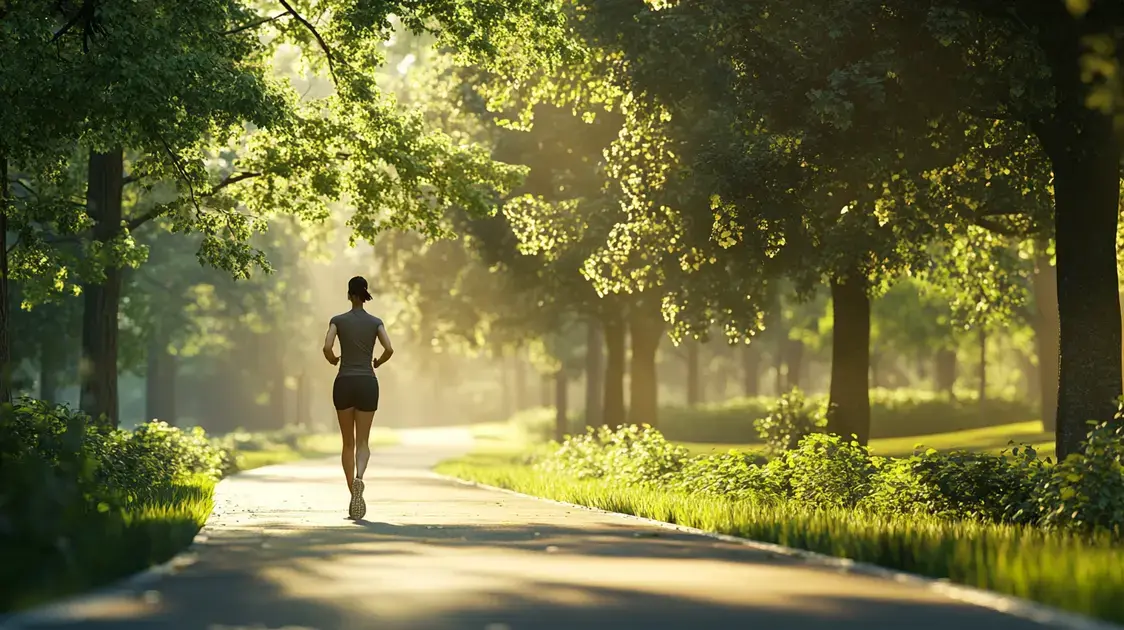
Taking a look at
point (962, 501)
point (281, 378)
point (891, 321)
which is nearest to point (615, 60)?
point (962, 501)

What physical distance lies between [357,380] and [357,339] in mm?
424

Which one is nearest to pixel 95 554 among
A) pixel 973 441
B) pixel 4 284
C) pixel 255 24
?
pixel 4 284

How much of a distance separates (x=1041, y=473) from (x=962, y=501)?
1425mm

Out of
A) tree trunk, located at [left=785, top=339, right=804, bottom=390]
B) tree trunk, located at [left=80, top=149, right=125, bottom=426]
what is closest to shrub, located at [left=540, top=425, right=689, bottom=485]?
tree trunk, located at [left=80, top=149, right=125, bottom=426]

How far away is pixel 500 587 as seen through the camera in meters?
9.89

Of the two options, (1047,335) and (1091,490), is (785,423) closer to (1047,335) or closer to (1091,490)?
(1047,335)

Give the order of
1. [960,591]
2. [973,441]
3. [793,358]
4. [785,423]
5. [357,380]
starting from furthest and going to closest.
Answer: [793,358]
[973,441]
[785,423]
[357,380]
[960,591]

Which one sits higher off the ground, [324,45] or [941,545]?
[324,45]

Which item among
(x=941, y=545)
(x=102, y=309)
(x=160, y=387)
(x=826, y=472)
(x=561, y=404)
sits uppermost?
(x=160, y=387)

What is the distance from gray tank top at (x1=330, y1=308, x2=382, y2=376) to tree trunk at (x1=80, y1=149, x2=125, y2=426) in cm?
1370

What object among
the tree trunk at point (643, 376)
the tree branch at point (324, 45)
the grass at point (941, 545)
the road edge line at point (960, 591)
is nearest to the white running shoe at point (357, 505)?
the grass at point (941, 545)

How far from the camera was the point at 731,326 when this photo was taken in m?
31.9

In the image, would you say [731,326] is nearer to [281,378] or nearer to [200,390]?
[281,378]

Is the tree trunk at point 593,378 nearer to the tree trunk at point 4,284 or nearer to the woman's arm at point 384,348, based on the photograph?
the tree trunk at point 4,284
